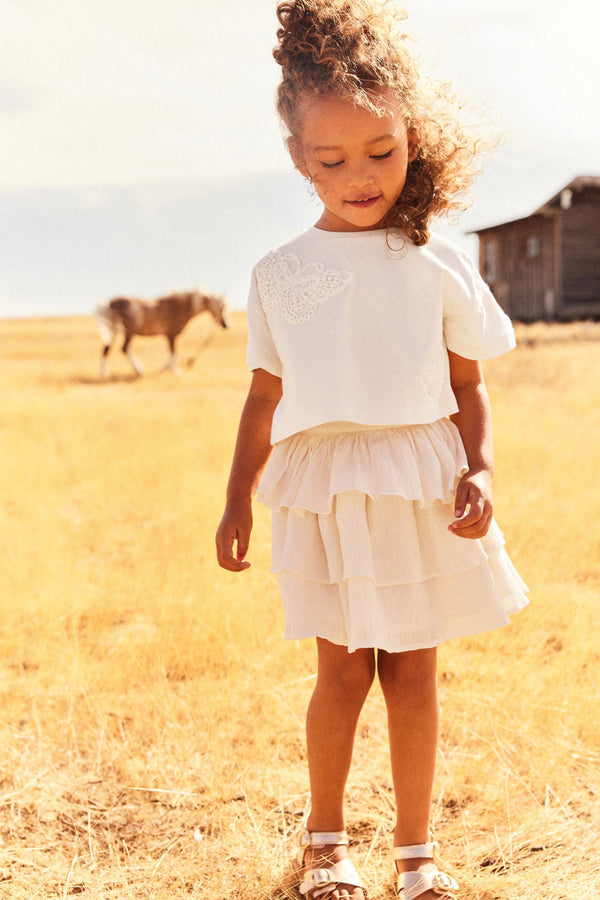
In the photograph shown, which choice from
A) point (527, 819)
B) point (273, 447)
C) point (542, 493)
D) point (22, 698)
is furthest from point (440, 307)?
point (542, 493)

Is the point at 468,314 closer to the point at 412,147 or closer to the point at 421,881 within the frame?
the point at 412,147

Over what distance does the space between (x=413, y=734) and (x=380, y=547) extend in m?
0.42

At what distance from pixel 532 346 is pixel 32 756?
1139 cm

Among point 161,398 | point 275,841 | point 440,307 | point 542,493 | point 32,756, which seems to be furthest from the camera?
point 161,398

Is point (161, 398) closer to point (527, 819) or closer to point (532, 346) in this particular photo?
point (532, 346)

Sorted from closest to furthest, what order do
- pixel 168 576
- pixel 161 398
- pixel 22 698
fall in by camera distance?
pixel 22 698, pixel 168 576, pixel 161 398

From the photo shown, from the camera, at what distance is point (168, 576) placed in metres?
3.62

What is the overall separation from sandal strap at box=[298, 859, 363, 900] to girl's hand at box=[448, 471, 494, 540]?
77 cm

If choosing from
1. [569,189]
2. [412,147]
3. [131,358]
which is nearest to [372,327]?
[412,147]

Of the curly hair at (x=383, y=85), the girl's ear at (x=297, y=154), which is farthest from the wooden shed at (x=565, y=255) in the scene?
the girl's ear at (x=297, y=154)

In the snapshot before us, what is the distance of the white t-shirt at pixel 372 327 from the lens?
164cm

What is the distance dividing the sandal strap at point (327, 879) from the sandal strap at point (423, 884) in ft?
0.33

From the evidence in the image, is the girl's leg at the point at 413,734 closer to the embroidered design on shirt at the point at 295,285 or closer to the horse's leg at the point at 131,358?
the embroidered design on shirt at the point at 295,285

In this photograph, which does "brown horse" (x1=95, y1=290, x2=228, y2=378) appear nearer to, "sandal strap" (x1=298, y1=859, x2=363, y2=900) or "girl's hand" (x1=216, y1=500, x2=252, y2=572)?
"girl's hand" (x1=216, y1=500, x2=252, y2=572)
